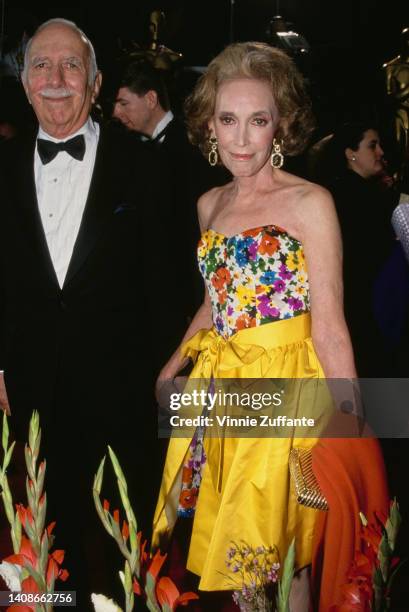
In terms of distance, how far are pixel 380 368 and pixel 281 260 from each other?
2.22 metres

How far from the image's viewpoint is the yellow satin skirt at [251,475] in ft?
7.47

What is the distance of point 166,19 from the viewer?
730 centimetres

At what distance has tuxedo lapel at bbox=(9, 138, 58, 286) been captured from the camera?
2.47m

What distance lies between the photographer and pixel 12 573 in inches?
39.0

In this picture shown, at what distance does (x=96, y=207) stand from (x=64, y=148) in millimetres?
216

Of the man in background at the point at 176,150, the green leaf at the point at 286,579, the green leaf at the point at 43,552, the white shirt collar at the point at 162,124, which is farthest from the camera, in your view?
the white shirt collar at the point at 162,124

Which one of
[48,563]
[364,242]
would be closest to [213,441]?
[48,563]

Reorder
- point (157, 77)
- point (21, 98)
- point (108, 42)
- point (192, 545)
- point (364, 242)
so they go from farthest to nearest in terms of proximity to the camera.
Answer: point (108, 42) → point (21, 98) → point (157, 77) → point (364, 242) → point (192, 545)

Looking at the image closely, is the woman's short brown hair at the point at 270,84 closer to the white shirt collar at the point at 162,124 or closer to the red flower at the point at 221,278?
the red flower at the point at 221,278

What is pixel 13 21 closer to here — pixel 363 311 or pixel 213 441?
pixel 363 311

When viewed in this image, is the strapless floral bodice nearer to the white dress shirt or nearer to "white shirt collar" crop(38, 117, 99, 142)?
the white dress shirt

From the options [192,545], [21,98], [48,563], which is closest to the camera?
[48,563]

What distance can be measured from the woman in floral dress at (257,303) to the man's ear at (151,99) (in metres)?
2.46

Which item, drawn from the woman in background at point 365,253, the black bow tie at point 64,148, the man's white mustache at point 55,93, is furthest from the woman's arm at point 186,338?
the woman in background at point 365,253
